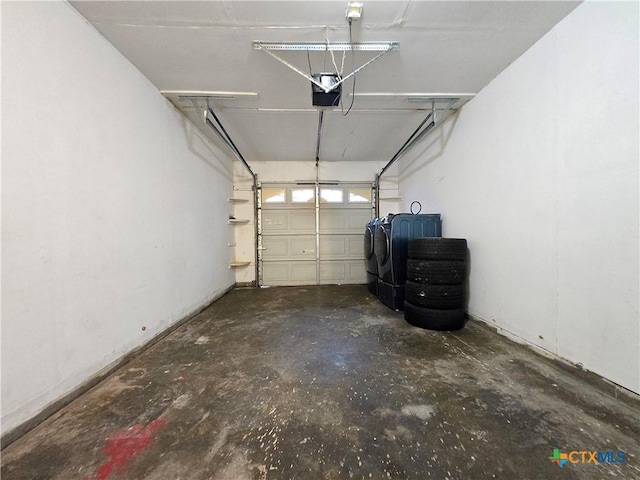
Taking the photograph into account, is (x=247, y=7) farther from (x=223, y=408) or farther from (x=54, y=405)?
(x=54, y=405)

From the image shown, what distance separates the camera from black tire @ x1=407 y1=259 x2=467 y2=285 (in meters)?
2.38

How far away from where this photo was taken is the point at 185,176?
9.36 ft

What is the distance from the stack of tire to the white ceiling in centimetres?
168

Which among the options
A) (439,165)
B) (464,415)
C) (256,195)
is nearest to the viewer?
(464,415)

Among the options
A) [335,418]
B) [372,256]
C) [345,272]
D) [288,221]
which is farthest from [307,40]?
[345,272]

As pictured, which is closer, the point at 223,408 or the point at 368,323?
the point at 223,408

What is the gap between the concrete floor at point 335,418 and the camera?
0.97m

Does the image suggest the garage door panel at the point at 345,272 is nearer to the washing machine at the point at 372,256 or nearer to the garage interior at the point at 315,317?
the washing machine at the point at 372,256

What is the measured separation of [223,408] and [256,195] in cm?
400

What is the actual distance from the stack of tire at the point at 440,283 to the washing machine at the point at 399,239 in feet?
1.77

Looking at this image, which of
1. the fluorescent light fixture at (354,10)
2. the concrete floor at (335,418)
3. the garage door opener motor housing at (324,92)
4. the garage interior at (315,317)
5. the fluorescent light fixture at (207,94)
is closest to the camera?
the concrete floor at (335,418)

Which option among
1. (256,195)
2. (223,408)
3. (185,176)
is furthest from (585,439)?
(256,195)

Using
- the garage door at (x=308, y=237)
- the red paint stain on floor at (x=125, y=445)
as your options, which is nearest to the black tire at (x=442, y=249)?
the garage door at (x=308, y=237)

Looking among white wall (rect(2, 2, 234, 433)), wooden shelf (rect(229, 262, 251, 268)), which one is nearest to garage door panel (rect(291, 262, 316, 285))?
wooden shelf (rect(229, 262, 251, 268))
